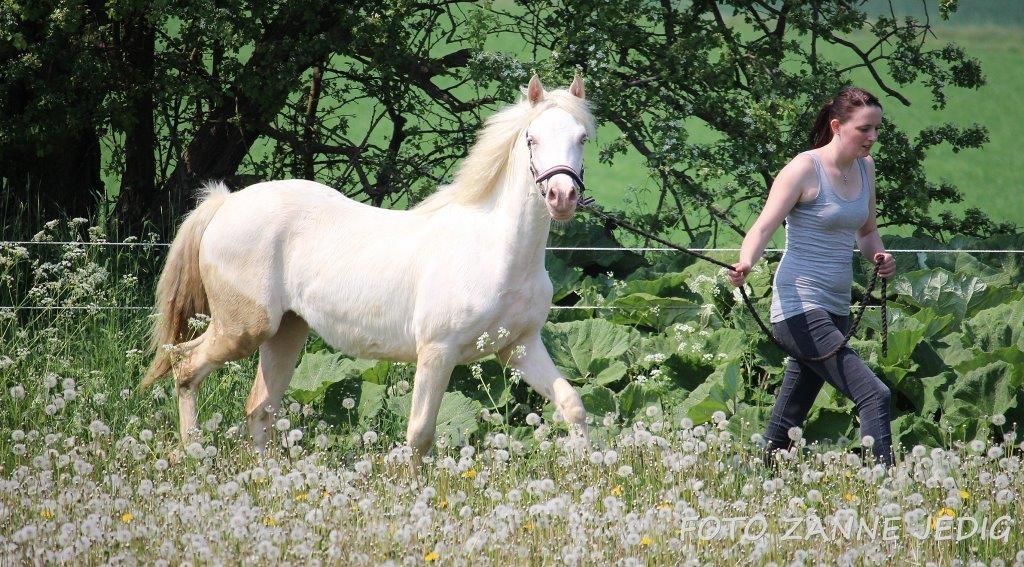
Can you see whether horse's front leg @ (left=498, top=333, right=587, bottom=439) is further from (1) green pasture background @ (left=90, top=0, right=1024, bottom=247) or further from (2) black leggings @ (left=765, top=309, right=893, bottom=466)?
(1) green pasture background @ (left=90, top=0, right=1024, bottom=247)

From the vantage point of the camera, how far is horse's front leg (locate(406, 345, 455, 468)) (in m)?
5.05

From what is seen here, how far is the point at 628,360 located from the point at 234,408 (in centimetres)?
224

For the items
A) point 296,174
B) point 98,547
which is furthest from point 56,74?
point 98,547

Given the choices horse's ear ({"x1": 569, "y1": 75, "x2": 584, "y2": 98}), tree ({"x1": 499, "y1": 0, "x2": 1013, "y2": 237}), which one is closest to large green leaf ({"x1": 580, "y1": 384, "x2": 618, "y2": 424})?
horse's ear ({"x1": 569, "y1": 75, "x2": 584, "y2": 98})

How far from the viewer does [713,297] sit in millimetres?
7113

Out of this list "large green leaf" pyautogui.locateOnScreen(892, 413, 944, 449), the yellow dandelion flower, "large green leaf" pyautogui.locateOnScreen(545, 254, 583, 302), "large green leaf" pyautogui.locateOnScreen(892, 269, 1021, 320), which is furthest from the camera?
"large green leaf" pyautogui.locateOnScreen(545, 254, 583, 302)

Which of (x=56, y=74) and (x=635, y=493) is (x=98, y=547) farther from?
(x=56, y=74)

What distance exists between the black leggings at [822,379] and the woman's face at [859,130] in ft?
2.22

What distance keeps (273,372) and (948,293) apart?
4.08m

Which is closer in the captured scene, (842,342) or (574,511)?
(574,511)

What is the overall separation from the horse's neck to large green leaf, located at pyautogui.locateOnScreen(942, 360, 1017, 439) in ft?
7.15

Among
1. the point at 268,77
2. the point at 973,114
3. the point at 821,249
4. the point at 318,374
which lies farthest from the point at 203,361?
the point at 973,114

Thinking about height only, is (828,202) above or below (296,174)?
above

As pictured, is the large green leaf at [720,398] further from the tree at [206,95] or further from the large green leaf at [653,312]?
the tree at [206,95]
